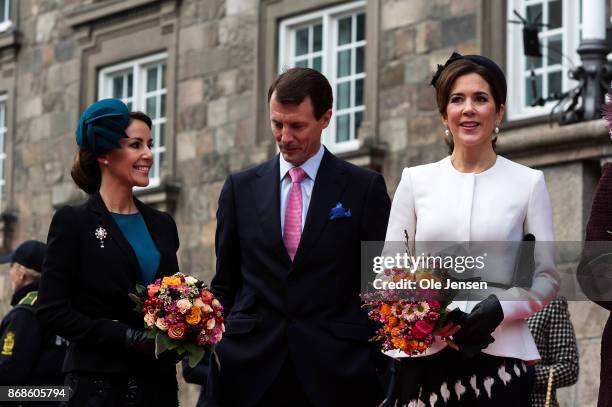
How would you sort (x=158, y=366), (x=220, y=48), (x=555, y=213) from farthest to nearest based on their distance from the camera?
(x=220, y=48) < (x=555, y=213) < (x=158, y=366)

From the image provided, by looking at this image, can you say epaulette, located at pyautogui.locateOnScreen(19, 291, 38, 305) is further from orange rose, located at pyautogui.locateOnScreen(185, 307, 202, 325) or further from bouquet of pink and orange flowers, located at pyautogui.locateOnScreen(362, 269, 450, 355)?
bouquet of pink and orange flowers, located at pyautogui.locateOnScreen(362, 269, 450, 355)

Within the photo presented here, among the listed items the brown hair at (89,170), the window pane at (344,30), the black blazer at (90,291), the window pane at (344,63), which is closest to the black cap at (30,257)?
the brown hair at (89,170)

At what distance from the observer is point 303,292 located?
267 inches

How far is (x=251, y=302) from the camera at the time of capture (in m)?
6.86

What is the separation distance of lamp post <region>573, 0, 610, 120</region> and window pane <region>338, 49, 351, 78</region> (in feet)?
17.5

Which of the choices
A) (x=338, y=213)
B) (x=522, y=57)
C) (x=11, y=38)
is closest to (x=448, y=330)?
(x=338, y=213)

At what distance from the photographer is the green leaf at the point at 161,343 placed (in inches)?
274

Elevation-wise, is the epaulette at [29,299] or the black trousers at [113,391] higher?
the epaulette at [29,299]

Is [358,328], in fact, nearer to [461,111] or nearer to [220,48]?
[461,111]

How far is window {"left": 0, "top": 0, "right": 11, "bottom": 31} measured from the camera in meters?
23.5

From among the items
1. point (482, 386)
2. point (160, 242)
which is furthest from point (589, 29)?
point (482, 386)

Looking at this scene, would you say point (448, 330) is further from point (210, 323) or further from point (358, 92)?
point (358, 92)

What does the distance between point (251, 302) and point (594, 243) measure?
1.45 metres

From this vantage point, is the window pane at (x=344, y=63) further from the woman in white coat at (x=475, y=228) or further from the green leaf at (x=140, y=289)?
the woman in white coat at (x=475, y=228)
